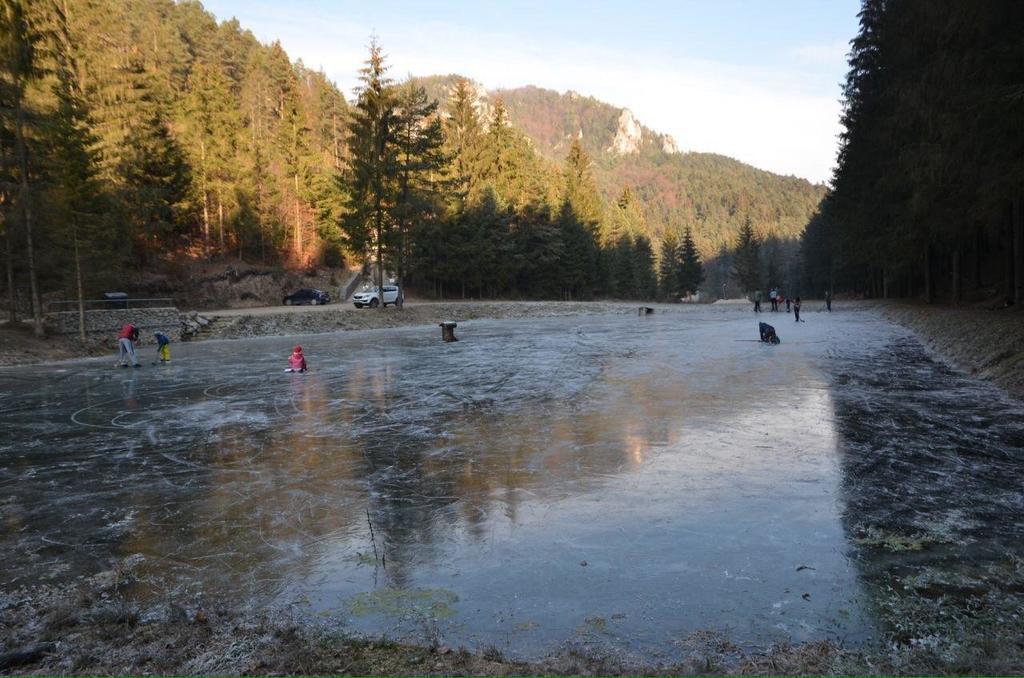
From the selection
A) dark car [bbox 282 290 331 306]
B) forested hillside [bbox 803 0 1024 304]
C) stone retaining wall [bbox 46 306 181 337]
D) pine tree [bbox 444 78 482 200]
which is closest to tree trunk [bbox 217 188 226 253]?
dark car [bbox 282 290 331 306]

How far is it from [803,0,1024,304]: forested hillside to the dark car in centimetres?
4154

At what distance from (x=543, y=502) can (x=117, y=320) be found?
103 ft

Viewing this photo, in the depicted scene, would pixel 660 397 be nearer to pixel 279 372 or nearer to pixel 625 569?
pixel 625 569

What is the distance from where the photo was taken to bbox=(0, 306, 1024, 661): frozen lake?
4.81 meters

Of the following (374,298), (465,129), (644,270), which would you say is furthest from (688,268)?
(374,298)

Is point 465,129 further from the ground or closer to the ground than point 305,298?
further from the ground

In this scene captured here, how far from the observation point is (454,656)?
13.1 ft

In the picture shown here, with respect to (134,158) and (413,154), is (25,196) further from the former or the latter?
(413,154)

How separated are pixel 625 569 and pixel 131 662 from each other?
3.67 metres

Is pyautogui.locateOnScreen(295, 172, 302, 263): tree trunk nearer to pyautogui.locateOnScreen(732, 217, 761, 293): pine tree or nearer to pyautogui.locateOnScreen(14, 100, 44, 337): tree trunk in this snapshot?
pyautogui.locateOnScreen(14, 100, 44, 337): tree trunk

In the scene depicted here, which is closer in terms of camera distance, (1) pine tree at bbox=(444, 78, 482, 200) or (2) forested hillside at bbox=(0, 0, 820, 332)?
(2) forested hillside at bbox=(0, 0, 820, 332)

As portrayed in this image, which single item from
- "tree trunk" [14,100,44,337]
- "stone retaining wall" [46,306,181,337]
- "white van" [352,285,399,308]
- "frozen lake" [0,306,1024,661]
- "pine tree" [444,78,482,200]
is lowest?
"frozen lake" [0,306,1024,661]

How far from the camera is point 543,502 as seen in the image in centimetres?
723

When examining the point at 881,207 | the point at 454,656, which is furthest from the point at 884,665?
the point at 881,207
